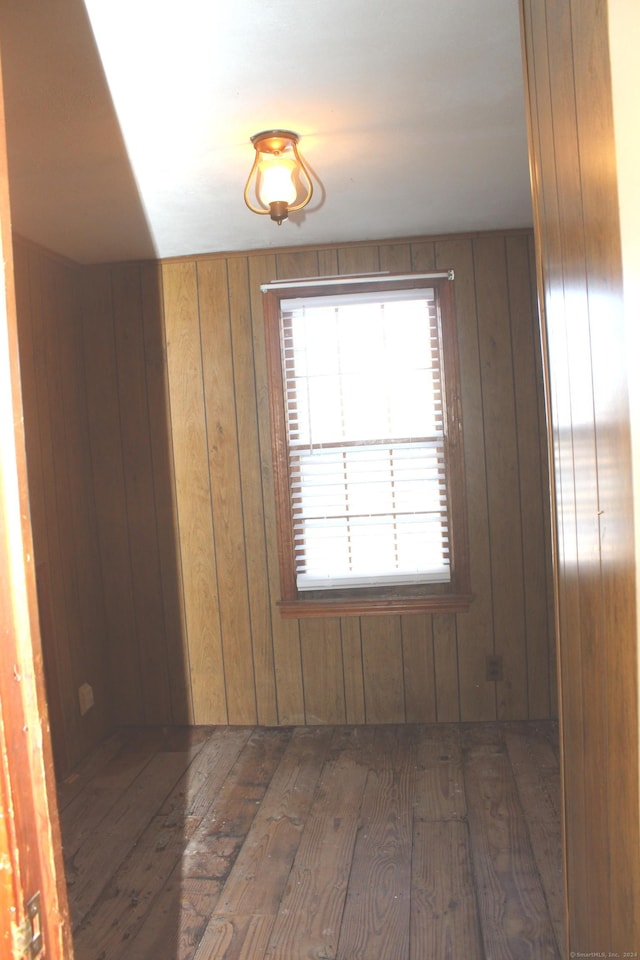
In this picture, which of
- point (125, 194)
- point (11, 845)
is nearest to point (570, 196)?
point (11, 845)

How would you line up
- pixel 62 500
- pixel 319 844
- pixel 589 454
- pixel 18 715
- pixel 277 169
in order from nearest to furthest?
1. pixel 18 715
2. pixel 589 454
3. pixel 277 169
4. pixel 319 844
5. pixel 62 500

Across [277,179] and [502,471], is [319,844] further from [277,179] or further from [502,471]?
[277,179]

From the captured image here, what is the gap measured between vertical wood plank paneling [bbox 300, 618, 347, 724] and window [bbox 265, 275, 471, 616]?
0.37 feet

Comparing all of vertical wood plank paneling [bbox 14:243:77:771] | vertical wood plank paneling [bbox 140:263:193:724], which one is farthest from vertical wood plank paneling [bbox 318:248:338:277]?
vertical wood plank paneling [bbox 14:243:77:771]

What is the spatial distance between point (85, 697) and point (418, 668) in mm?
1565

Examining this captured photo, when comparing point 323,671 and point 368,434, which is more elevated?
point 368,434

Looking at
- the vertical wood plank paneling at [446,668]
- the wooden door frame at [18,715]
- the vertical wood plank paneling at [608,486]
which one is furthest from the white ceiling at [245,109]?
the vertical wood plank paneling at [446,668]

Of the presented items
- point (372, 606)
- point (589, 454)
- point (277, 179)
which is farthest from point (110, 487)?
point (589, 454)

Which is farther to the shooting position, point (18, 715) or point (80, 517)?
point (80, 517)

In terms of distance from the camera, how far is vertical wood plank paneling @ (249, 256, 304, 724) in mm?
3746

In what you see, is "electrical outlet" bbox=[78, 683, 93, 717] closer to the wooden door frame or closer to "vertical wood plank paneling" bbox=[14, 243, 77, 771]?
"vertical wood plank paneling" bbox=[14, 243, 77, 771]

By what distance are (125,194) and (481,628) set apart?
2439 mm

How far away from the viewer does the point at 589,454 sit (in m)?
1.17

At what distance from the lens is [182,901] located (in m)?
2.41
